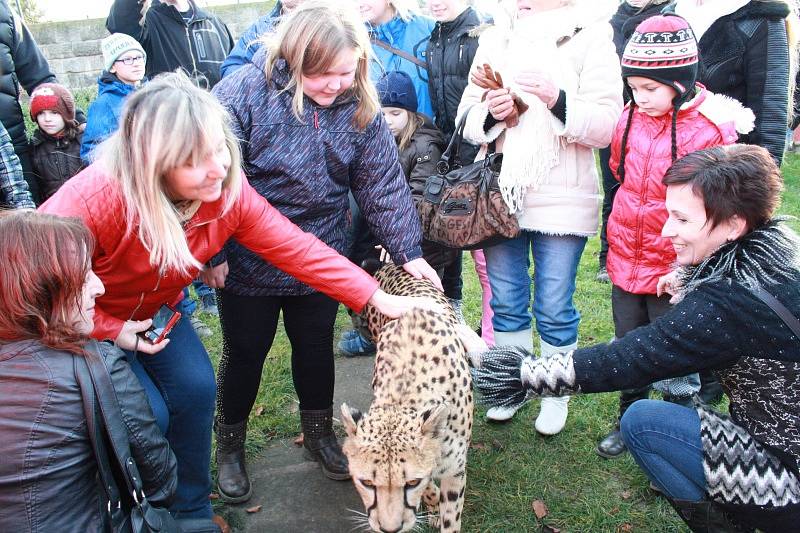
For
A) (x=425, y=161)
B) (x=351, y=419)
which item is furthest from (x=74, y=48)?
(x=351, y=419)

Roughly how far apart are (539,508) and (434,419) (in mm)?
1164

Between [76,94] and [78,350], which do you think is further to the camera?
[76,94]

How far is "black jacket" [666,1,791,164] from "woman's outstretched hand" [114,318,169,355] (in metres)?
3.30

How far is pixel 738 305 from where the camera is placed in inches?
93.7

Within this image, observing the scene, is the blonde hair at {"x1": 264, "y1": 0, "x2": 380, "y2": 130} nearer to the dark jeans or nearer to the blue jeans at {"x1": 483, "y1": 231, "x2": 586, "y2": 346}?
the blue jeans at {"x1": 483, "y1": 231, "x2": 586, "y2": 346}

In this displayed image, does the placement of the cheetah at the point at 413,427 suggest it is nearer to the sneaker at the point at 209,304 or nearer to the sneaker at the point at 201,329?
the sneaker at the point at 201,329

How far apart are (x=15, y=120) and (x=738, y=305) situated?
16.6ft

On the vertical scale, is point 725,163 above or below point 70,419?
above

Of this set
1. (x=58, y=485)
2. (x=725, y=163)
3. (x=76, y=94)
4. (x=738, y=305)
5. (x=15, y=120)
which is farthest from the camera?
(x=76, y=94)

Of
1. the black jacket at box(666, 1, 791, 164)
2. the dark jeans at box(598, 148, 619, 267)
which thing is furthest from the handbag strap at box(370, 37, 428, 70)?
the black jacket at box(666, 1, 791, 164)

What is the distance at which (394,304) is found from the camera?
3.20 metres

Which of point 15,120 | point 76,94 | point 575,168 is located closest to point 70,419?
point 575,168

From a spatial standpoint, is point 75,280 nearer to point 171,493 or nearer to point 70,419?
point 70,419

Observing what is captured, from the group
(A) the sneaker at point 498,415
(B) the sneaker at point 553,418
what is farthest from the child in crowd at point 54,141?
(B) the sneaker at point 553,418
